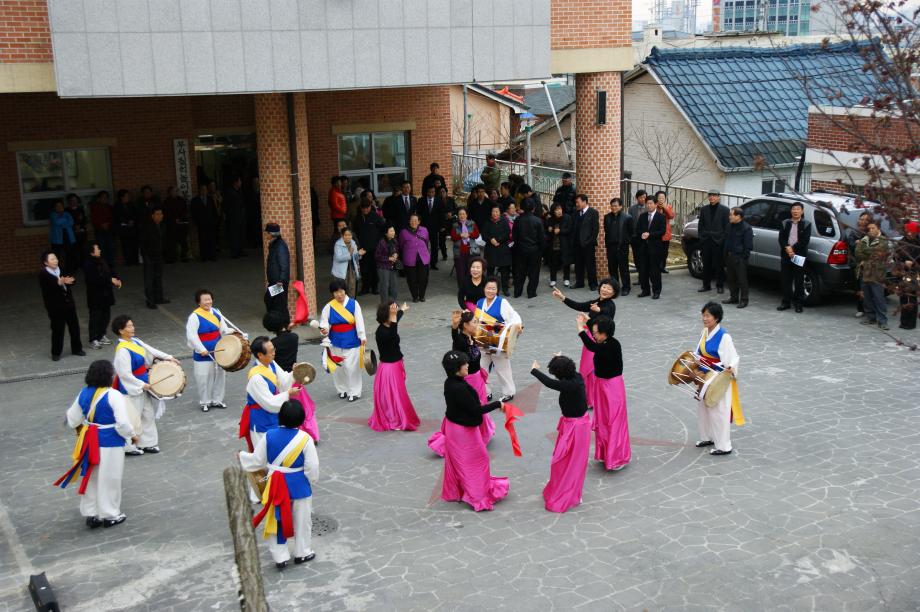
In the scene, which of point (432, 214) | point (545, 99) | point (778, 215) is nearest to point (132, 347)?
point (432, 214)

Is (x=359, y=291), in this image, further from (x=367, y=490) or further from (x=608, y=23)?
(x=367, y=490)

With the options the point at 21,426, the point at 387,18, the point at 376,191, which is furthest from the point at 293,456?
the point at 376,191

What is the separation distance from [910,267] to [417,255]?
1204 cm

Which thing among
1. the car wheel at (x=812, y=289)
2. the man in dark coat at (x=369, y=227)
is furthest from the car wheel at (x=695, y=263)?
the man in dark coat at (x=369, y=227)

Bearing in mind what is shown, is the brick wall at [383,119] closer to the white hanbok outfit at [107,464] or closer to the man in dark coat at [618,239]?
the man in dark coat at [618,239]

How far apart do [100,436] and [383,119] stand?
16.5 m

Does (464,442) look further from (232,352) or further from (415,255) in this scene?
(415,255)

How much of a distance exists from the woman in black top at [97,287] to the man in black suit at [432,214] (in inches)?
276

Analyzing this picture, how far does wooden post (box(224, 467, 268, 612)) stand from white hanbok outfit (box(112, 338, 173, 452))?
4408 millimetres

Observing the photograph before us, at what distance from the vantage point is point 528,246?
18438 millimetres

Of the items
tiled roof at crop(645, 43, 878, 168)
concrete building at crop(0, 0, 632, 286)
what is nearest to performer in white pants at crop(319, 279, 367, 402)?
concrete building at crop(0, 0, 632, 286)

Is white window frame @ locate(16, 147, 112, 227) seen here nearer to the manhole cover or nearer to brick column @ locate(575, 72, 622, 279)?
brick column @ locate(575, 72, 622, 279)

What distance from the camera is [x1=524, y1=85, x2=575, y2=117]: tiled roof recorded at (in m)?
43.2

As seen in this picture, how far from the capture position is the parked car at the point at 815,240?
54.8 feet
